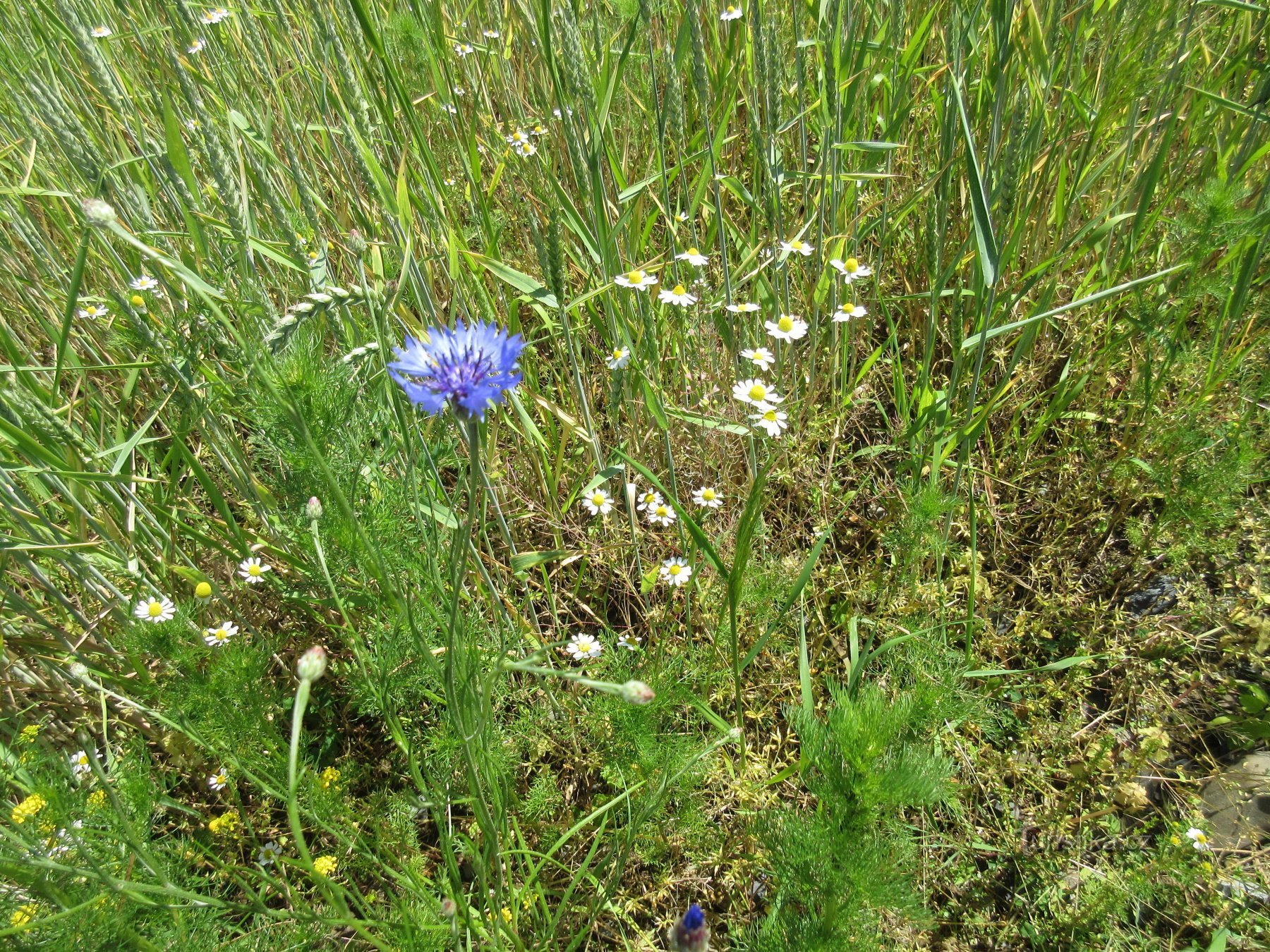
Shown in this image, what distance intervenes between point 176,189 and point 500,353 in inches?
41.3

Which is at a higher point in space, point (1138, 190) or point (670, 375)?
point (1138, 190)

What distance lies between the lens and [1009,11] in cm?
127

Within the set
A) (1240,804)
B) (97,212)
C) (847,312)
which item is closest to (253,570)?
(97,212)

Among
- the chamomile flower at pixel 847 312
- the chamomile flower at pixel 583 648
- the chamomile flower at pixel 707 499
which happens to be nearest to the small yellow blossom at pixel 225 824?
the chamomile flower at pixel 583 648

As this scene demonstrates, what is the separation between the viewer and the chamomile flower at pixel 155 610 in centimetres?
152

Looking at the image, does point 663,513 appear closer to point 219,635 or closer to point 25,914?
point 219,635

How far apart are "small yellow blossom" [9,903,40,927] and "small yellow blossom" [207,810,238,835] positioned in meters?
0.32

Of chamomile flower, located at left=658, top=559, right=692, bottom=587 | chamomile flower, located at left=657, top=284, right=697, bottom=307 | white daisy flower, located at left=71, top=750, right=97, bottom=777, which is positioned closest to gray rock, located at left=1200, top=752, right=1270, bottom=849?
chamomile flower, located at left=658, top=559, right=692, bottom=587

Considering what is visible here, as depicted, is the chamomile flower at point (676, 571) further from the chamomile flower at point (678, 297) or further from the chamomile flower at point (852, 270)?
the chamomile flower at point (852, 270)

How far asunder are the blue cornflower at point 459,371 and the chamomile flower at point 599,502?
2.70ft

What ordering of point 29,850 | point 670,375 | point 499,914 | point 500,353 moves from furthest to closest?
1. point 670,375
2. point 499,914
3. point 29,850
4. point 500,353

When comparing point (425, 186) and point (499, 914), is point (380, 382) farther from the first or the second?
point (499, 914)

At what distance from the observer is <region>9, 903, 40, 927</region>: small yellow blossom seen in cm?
110

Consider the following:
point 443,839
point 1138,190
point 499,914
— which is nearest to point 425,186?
point 443,839
